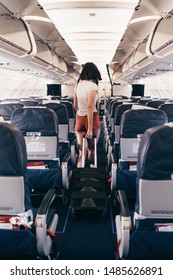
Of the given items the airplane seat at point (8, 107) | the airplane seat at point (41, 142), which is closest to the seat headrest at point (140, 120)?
the airplane seat at point (41, 142)

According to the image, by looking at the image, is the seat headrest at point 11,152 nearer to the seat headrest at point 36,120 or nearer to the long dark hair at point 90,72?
the seat headrest at point 36,120

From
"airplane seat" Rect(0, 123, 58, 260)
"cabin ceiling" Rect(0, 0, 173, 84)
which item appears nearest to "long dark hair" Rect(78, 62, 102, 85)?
"cabin ceiling" Rect(0, 0, 173, 84)

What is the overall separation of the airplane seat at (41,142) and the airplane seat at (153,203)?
205cm

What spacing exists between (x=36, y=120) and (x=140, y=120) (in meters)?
1.35

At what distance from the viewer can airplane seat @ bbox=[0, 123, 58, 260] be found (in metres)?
2.19

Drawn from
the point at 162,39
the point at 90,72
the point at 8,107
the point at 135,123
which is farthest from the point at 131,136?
the point at 8,107

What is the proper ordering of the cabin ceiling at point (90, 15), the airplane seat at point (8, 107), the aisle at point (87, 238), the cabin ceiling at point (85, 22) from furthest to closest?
the airplane seat at point (8, 107) → the aisle at point (87, 238) → the cabin ceiling at point (85, 22) → the cabin ceiling at point (90, 15)

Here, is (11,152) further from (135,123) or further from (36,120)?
(135,123)

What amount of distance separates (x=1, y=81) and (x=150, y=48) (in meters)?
7.13

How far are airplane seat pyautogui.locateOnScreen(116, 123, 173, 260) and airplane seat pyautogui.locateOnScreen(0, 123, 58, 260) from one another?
0.63 m

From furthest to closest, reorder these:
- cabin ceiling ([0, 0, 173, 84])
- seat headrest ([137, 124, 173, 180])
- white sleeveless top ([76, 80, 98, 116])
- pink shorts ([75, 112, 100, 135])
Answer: pink shorts ([75, 112, 100, 135]) < white sleeveless top ([76, 80, 98, 116]) < cabin ceiling ([0, 0, 173, 84]) < seat headrest ([137, 124, 173, 180])

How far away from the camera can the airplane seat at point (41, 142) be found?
4188 millimetres

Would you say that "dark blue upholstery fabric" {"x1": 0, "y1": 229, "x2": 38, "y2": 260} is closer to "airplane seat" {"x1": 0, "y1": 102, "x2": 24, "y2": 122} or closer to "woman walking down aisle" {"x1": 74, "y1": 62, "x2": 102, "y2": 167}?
"woman walking down aisle" {"x1": 74, "y1": 62, "x2": 102, "y2": 167}

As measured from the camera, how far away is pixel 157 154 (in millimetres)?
2178
